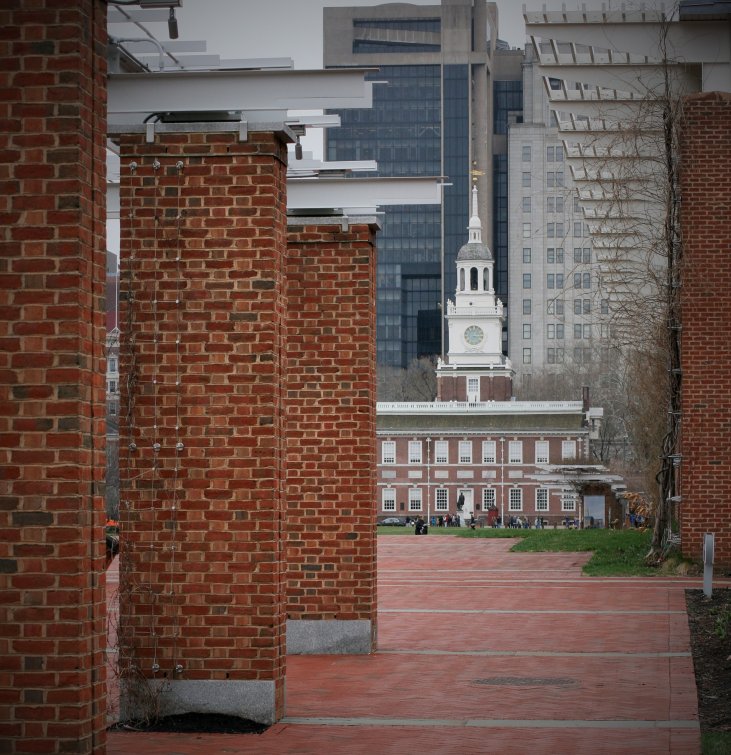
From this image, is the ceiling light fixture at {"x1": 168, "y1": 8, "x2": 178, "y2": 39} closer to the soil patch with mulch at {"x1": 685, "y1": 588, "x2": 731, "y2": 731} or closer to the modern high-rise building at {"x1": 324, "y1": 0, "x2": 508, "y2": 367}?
the soil patch with mulch at {"x1": 685, "y1": 588, "x2": 731, "y2": 731}

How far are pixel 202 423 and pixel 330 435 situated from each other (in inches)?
151

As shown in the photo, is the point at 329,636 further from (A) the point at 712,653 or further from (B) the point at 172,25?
(B) the point at 172,25

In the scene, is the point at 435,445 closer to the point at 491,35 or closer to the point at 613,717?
the point at 613,717

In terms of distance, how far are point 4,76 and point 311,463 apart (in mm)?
7747

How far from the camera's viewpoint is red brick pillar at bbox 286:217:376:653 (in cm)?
1451

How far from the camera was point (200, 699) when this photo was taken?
35.4 ft

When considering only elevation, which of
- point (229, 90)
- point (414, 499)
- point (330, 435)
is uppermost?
point (229, 90)

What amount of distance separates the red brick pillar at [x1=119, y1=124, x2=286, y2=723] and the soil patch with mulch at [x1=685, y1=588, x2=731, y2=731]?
3.22 metres

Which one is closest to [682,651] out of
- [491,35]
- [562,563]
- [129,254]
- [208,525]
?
[208,525]

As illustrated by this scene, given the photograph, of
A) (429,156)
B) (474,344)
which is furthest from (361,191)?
(429,156)

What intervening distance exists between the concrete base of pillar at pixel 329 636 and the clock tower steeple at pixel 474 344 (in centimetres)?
9530

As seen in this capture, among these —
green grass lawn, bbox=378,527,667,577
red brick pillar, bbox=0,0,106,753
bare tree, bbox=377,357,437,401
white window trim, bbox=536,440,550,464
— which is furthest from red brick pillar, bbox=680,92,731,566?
bare tree, bbox=377,357,437,401

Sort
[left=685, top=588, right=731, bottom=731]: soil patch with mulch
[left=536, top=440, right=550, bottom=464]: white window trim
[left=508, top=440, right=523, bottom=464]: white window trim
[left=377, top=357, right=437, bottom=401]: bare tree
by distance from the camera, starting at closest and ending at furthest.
Answer: [left=685, top=588, right=731, bottom=731]: soil patch with mulch, [left=536, top=440, right=550, bottom=464]: white window trim, [left=508, top=440, right=523, bottom=464]: white window trim, [left=377, top=357, right=437, bottom=401]: bare tree

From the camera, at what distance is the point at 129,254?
11.2 meters
